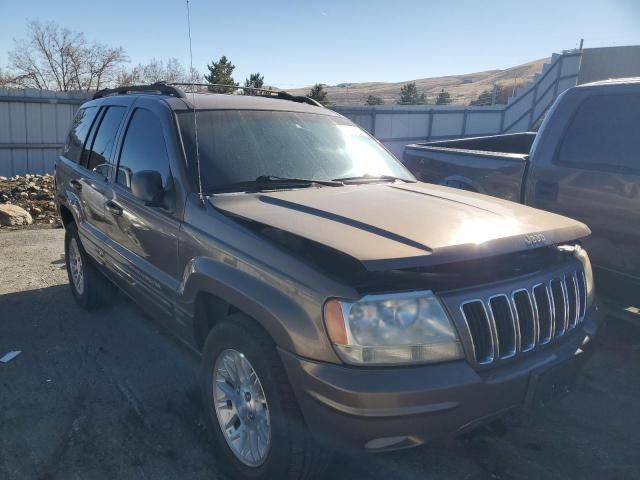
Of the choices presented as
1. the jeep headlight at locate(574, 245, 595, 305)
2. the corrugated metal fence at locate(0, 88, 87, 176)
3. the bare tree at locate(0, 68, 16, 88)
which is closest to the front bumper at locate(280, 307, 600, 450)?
the jeep headlight at locate(574, 245, 595, 305)

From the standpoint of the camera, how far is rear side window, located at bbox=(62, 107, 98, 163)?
4781 millimetres

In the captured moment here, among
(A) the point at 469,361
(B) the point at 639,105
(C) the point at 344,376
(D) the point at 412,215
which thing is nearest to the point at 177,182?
(D) the point at 412,215

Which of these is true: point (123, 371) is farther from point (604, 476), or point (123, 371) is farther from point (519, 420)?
point (604, 476)

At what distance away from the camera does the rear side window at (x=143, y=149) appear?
326 cm

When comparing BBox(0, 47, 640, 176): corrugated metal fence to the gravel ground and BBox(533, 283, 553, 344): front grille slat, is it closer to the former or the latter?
the gravel ground

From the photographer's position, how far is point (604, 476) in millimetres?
2773

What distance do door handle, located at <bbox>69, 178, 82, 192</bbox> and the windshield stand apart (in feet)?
6.02

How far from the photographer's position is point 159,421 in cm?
322

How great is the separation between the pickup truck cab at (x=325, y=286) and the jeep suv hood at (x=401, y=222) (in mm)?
12

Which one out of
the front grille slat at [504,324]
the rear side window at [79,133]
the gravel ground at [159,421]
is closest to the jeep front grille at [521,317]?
the front grille slat at [504,324]

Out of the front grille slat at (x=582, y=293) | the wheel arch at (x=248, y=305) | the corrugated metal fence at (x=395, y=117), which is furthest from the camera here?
the corrugated metal fence at (x=395, y=117)

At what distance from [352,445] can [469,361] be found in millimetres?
576

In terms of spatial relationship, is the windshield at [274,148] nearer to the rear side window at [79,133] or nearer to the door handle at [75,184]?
the door handle at [75,184]

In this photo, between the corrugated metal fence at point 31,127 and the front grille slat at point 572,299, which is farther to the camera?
the corrugated metal fence at point 31,127
